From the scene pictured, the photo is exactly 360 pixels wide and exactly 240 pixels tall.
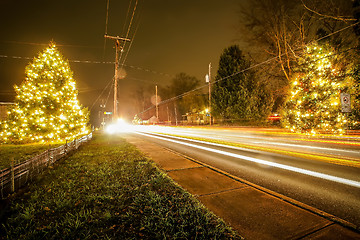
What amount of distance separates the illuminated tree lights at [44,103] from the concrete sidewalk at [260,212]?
11.3 m

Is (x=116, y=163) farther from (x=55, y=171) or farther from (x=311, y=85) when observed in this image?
(x=311, y=85)

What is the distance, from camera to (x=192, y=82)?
56469mm

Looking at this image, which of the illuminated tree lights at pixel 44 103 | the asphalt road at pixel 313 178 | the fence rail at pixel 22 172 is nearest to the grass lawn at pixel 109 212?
the fence rail at pixel 22 172

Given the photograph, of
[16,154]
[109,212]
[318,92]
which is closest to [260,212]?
[109,212]

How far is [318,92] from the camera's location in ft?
41.9

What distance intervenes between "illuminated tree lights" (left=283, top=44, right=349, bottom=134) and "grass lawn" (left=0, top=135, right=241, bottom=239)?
13.7 meters

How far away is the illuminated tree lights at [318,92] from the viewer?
12242mm

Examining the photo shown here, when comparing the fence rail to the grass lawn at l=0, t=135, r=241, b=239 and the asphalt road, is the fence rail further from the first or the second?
the asphalt road

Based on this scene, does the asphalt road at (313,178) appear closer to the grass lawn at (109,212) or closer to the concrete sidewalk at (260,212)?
the concrete sidewalk at (260,212)

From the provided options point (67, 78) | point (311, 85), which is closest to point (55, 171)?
point (67, 78)

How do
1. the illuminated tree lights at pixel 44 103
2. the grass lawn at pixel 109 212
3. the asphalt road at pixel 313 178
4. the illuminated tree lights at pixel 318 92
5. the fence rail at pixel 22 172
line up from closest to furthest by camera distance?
the grass lawn at pixel 109 212 < the asphalt road at pixel 313 178 < the fence rail at pixel 22 172 < the illuminated tree lights at pixel 44 103 < the illuminated tree lights at pixel 318 92

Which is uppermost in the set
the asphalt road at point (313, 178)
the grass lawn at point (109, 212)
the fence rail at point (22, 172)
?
the fence rail at point (22, 172)

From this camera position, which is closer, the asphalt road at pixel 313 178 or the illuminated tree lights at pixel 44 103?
the asphalt road at pixel 313 178

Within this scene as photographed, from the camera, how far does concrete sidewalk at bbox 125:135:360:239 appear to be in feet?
7.93
